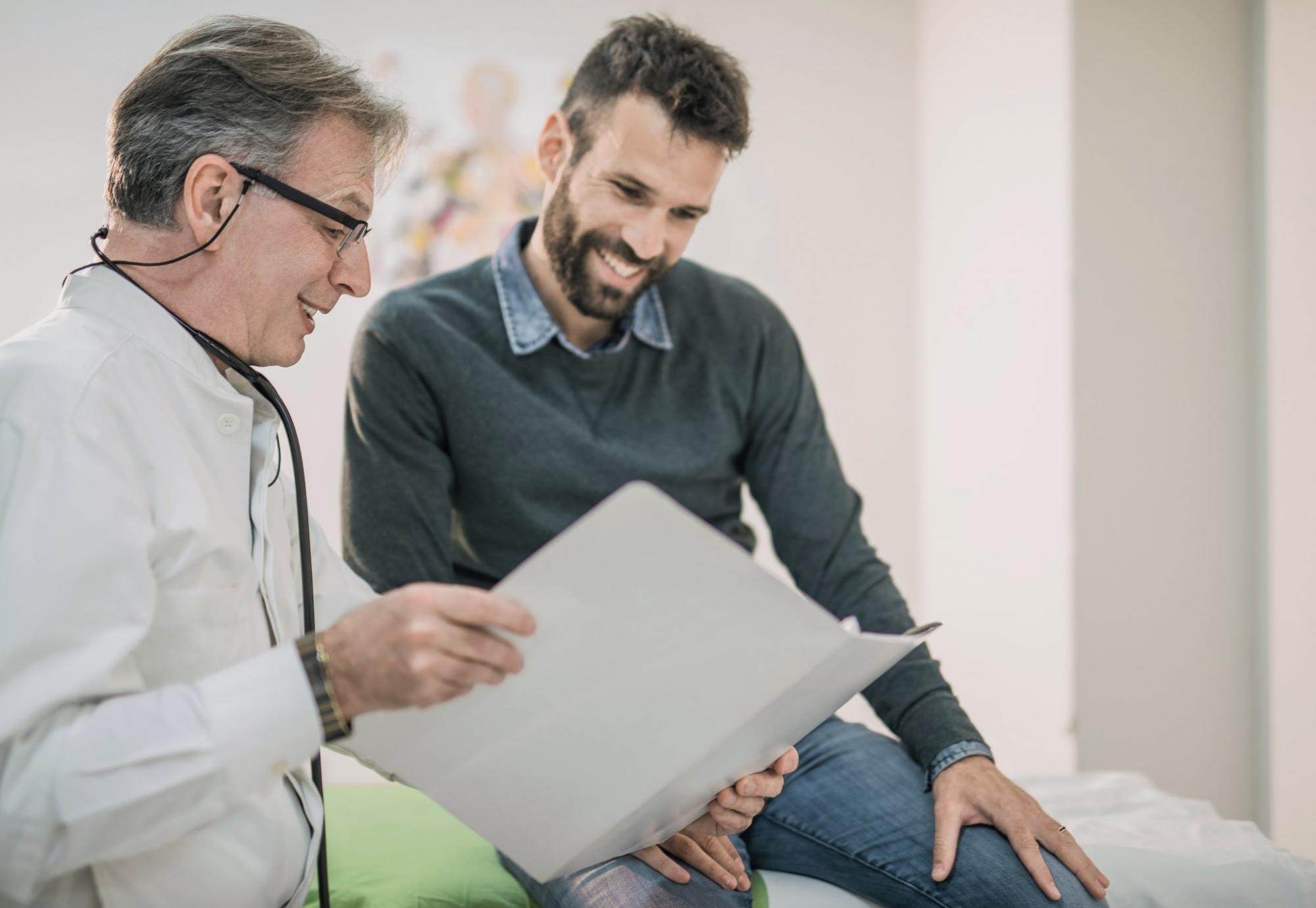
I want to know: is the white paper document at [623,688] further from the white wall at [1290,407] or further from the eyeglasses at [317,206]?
the white wall at [1290,407]

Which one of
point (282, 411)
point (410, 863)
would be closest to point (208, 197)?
point (282, 411)

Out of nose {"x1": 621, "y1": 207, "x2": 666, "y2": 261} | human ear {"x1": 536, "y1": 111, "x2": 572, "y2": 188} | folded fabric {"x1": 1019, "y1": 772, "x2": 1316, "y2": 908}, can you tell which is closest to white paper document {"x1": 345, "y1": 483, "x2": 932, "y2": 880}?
folded fabric {"x1": 1019, "y1": 772, "x2": 1316, "y2": 908}

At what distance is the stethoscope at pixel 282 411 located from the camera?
3.17ft

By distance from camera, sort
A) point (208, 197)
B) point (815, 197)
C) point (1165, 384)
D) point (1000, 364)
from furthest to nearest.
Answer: point (815, 197), point (1000, 364), point (1165, 384), point (208, 197)

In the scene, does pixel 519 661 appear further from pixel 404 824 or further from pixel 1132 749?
pixel 1132 749

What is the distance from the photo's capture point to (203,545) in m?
0.88

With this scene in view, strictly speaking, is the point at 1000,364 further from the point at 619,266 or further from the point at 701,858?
the point at 701,858

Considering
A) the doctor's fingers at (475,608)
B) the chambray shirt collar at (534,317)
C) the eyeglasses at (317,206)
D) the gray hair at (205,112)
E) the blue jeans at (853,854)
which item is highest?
the gray hair at (205,112)

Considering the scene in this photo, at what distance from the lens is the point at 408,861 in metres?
1.35

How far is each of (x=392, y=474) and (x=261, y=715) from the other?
2.34ft

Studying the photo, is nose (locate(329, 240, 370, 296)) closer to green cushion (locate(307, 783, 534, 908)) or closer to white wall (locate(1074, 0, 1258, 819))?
green cushion (locate(307, 783, 534, 908))

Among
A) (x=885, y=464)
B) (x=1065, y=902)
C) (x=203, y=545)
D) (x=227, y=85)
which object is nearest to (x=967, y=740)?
(x=1065, y=902)

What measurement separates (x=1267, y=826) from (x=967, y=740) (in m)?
1.55

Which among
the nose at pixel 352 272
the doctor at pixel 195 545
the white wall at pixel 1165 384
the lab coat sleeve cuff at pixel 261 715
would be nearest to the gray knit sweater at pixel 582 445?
the doctor at pixel 195 545
